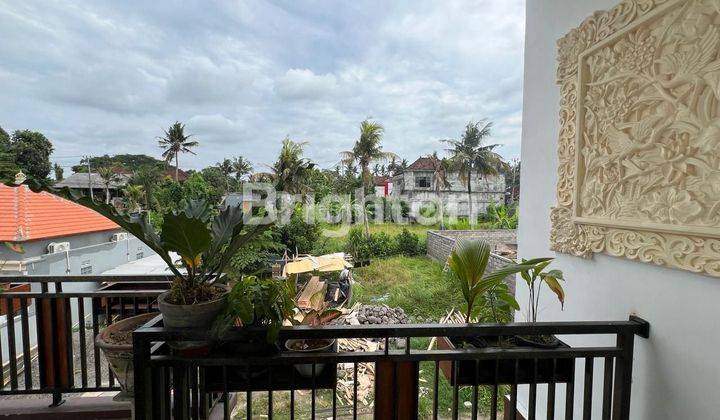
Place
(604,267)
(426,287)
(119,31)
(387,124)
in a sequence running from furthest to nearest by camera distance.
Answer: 1. (387,124)
2. (426,287)
3. (119,31)
4. (604,267)

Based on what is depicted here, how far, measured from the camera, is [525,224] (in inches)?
72.8

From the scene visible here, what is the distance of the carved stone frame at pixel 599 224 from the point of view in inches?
36.4

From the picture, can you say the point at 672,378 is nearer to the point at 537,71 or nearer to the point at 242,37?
the point at 537,71

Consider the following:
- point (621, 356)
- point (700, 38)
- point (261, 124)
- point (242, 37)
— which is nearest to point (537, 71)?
point (700, 38)

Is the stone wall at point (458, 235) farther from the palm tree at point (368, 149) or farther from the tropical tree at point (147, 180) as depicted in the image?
the tropical tree at point (147, 180)

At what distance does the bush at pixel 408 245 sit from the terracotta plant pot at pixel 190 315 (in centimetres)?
1092

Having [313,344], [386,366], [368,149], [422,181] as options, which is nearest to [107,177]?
[368,149]

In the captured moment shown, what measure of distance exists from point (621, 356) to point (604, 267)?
38 centimetres

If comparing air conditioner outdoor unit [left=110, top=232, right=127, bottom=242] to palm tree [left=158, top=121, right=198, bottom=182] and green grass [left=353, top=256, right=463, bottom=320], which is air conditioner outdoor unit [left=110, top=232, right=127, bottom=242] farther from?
palm tree [left=158, top=121, right=198, bottom=182]

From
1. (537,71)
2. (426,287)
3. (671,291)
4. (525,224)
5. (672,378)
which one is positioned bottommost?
(426,287)

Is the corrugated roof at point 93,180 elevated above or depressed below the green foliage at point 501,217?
above

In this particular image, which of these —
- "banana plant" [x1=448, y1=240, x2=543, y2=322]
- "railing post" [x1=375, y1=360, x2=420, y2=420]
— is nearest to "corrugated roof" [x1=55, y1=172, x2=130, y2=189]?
"railing post" [x1=375, y1=360, x2=420, y2=420]

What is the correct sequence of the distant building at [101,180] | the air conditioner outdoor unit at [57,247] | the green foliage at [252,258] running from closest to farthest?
the green foliage at [252,258]
the air conditioner outdoor unit at [57,247]
the distant building at [101,180]

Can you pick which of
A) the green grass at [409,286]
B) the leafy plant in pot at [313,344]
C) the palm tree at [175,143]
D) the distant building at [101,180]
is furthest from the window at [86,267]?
the palm tree at [175,143]
